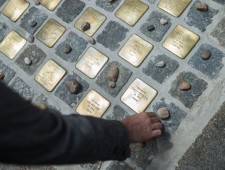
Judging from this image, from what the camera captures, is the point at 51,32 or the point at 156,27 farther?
the point at 51,32

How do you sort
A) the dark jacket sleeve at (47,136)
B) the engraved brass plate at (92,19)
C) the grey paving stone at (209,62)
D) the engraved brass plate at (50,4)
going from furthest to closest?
the engraved brass plate at (50,4), the engraved brass plate at (92,19), the grey paving stone at (209,62), the dark jacket sleeve at (47,136)

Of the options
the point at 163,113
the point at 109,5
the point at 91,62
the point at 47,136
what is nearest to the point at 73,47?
the point at 91,62

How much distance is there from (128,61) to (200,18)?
0.31m

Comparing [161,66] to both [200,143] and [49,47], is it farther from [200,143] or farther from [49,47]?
[49,47]

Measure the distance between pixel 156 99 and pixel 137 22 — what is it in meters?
0.34

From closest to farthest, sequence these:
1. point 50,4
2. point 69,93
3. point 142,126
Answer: point 142,126 → point 69,93 → point 50,4

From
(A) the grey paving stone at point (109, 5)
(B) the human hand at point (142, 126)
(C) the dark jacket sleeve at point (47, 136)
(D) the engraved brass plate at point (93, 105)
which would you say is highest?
(A) the grey paving stone at point (109, 5)

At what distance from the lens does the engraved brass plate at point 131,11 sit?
61.4 inches

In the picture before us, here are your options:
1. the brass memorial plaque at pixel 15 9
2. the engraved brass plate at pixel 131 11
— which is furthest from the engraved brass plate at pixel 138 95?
the brass memorial plaque at pixel 15 9

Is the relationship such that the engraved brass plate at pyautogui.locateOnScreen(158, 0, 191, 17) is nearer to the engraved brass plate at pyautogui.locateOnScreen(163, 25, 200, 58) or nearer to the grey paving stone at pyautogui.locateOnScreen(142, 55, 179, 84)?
the engraved brass plate at pyautogui.locateOnScreen(163, 25, 200, 58)

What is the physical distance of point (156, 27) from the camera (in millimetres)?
1521

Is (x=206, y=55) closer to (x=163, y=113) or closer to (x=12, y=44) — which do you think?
(x=163, y=113)

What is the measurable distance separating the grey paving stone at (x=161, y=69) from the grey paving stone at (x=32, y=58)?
1.45 feet

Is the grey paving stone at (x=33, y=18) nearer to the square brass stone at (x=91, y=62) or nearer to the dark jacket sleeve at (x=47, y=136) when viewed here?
the square brass stone at (x=91, y=62)
